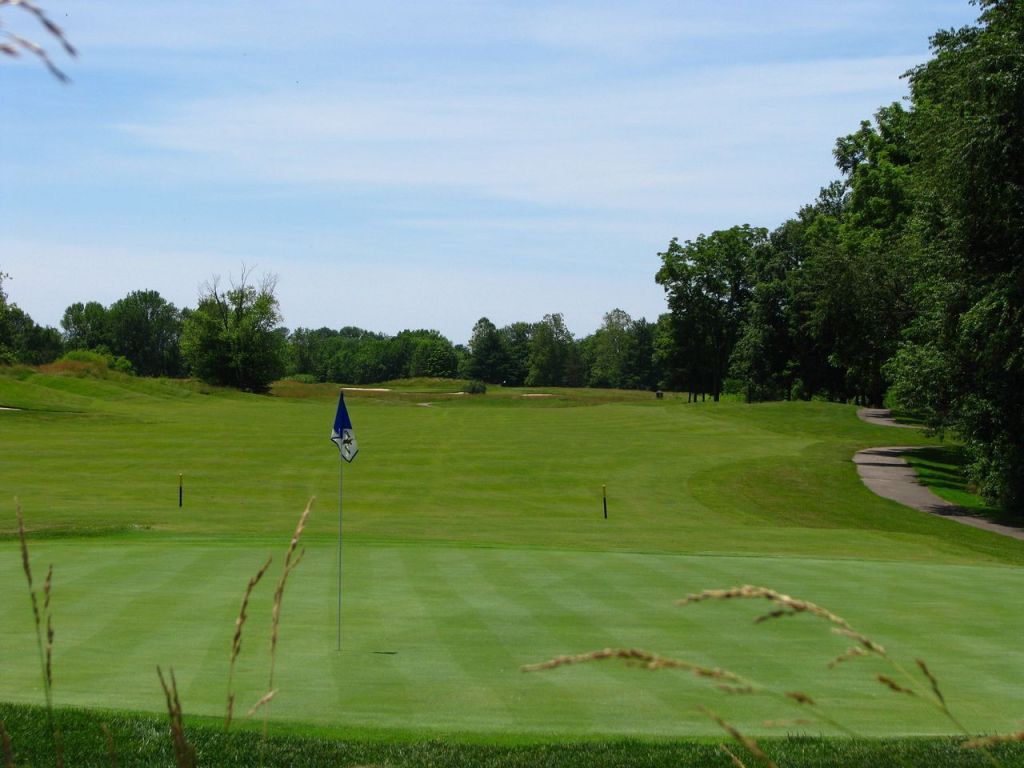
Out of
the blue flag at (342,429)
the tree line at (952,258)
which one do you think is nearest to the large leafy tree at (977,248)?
the tree line at (952,258)

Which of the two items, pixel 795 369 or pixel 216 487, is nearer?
pixel 216 487

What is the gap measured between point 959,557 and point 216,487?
21607 millimetres

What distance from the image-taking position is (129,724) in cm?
709

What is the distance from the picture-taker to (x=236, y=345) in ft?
317

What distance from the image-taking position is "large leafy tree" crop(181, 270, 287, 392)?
96.6m

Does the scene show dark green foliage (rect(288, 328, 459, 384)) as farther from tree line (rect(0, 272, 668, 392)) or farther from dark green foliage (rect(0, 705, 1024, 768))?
dark green foliage (rect(0, 705, 1024, 768))

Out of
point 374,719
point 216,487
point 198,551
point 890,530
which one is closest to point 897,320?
point 890,530

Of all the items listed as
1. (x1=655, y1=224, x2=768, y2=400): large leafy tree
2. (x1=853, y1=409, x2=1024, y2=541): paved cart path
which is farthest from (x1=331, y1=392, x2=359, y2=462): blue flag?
(x1=655, y1=224, x2=768, y2=400): large leafy tree

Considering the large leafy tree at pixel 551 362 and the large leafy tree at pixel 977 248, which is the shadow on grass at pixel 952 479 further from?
the large leafy tree at pixel 551 362

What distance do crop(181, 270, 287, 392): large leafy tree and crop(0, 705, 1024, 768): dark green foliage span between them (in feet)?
295

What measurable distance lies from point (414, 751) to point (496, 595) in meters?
5.20

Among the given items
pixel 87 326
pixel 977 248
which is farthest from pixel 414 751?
pixel 87 326

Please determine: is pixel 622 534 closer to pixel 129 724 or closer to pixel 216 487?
pixel 216 487

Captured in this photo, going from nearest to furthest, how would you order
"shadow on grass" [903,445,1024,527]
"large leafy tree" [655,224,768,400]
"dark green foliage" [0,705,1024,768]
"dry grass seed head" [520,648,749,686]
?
"dry grass seed head" [520,648,749,686]
"dark green foliage" [0,705,1024,768]
"shadow on grass" [903,445,1024,527]
"large leafy tree" [655,224,768,400]
